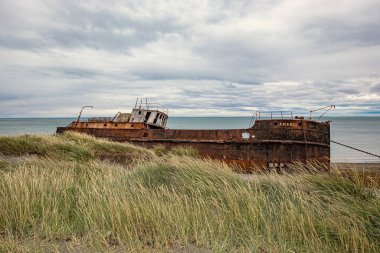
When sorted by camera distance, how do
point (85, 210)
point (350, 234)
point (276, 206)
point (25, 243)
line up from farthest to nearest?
point (276, 206) < point (85, 210) < point (350, 234) < point (25, 243)

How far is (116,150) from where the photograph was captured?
1445cm

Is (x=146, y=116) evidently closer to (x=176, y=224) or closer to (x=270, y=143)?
(x=270, y=143)

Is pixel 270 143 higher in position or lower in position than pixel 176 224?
higher

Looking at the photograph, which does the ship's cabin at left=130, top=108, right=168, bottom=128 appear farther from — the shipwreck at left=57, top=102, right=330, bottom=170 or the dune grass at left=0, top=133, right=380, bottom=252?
the dune grass at left=0, top=133, right=380, bottom=252

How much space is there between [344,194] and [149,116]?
17684mm

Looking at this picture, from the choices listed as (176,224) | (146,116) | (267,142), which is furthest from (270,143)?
(176,224)

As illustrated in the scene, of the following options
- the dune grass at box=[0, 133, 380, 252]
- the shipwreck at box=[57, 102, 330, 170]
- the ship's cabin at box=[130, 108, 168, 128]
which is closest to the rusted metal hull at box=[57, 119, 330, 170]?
the shipwreck at box=[57, 102, 330, 170]

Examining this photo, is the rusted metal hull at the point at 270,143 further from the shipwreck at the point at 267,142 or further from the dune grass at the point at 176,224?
the dune grass at the point at 176,224

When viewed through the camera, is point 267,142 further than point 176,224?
Yes

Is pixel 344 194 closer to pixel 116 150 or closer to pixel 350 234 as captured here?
pixel 350 234

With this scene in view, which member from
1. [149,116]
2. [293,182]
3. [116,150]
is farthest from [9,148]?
[293,182]

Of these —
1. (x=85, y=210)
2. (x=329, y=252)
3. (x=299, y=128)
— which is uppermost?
(x=299, y=128)

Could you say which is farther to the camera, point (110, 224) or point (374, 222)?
point (374, 222)

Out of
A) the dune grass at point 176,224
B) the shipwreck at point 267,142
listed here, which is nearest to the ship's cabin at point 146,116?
the shipwreck at point 267,142
